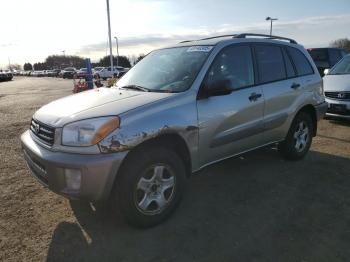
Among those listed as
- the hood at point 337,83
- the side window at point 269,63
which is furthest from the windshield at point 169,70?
the hood at point 337,83

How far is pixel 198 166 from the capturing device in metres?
4.29

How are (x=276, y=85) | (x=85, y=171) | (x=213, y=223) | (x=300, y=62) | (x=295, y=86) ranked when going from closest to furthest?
(x=85, y=171), (x=213, y=223), (x=276, y=85), (x=295, y=86), (x=300, y=62)

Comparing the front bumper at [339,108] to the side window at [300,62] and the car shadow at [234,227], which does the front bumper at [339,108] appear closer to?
the side window at [300,62]

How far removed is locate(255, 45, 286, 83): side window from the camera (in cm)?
510

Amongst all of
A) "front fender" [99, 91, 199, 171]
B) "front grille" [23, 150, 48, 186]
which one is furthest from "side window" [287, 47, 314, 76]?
"front grille" [23, 150, 48, 186]

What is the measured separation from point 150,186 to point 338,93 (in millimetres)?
6462

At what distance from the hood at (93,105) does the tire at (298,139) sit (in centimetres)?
259

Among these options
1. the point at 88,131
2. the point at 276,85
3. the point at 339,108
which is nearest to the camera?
the point at 88,131

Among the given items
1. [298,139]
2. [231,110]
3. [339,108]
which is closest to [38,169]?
[231,110]

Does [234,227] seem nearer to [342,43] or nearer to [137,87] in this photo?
[137,87]

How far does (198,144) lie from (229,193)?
0.97 m

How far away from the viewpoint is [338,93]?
8672 mm

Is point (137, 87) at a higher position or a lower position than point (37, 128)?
higher

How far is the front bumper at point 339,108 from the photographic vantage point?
27.7 ft
